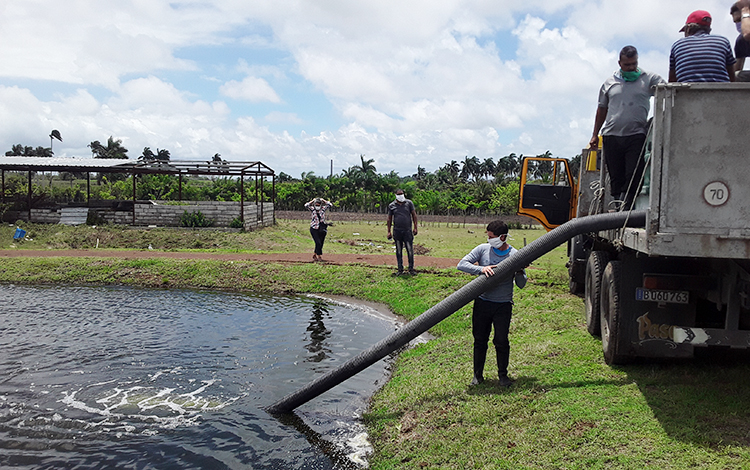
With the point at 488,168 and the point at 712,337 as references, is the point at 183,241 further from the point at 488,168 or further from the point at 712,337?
the point at 488,168

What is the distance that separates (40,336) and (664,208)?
30.3 feet

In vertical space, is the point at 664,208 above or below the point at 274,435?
above

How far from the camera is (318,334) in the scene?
9711mm

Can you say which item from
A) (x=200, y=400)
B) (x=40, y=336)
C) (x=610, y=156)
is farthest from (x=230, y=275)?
(x=610, y=156)

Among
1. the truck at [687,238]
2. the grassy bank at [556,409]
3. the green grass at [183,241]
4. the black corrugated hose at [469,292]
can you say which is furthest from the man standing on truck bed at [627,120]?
the green grass at [183,241]

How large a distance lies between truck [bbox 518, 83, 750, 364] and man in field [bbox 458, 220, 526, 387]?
1.04 meters

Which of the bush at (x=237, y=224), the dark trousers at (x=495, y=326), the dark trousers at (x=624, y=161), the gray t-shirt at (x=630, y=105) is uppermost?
the gray t-shirt at (x=630, y=105)

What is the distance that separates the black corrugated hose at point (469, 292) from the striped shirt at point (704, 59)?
1.53 metres

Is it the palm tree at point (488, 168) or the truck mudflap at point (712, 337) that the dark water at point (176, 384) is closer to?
the truck mudflap at point (712, 337)

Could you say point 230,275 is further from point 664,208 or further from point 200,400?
point 664,208

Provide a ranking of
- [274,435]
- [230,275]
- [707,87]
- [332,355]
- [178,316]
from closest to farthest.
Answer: [707,87], [274,435], [332,355], [178,316], [230,275]

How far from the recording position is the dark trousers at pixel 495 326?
19.5 feet

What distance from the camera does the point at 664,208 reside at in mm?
4215

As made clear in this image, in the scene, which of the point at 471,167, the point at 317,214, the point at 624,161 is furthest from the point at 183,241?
the point at 471,167
